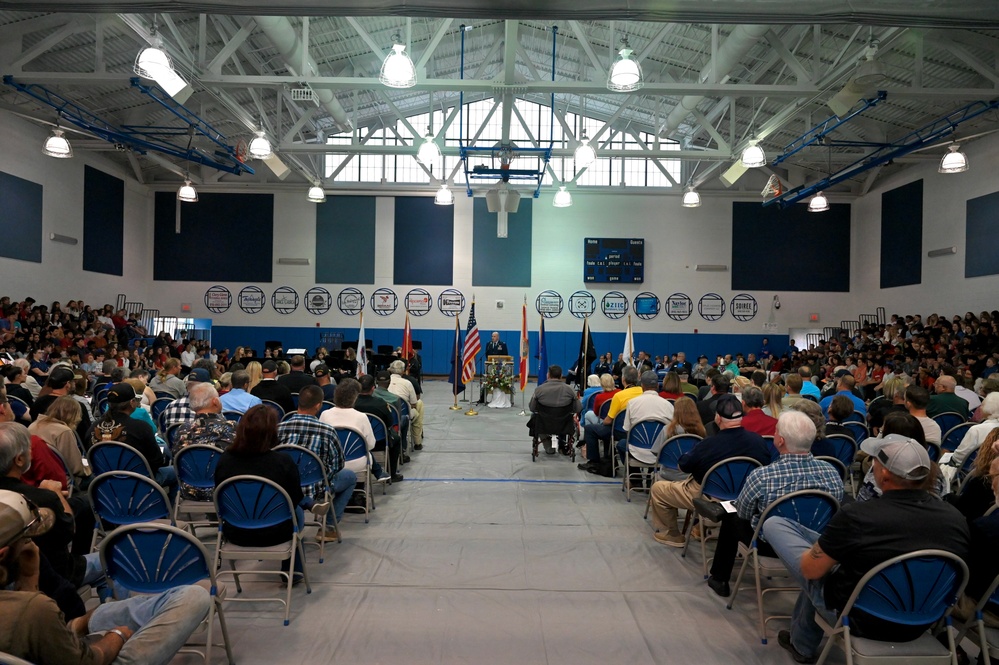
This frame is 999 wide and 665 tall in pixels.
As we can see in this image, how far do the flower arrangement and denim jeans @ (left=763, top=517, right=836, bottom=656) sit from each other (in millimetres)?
10067

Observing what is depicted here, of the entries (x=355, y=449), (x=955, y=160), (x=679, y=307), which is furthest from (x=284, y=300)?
(x=955, y=160)

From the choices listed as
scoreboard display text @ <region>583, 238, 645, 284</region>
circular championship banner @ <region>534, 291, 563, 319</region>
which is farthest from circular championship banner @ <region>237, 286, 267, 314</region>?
scoreboard display text @ <region>583, 238, 645, 284</region>

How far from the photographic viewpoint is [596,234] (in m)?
20.0

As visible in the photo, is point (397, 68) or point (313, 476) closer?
point (313, 476)

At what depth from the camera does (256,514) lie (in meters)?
3.47

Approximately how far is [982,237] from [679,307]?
8074 millimetres

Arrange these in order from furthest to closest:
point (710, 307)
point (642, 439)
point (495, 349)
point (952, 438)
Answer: point (710, 307)
point (495, 349)
point (642, 439)
point (952, 438)

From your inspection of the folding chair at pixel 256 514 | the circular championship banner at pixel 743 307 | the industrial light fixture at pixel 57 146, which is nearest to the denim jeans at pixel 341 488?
the folding chair at pixel 256 514

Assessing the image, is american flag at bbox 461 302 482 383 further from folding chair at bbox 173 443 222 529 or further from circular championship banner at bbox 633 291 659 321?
circular championship banner at bbox 633 291 659 321

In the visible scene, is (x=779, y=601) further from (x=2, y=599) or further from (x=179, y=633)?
(x=2, y=599)

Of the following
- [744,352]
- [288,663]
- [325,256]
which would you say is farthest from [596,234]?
[288,663]

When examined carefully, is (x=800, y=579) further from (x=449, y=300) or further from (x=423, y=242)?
(x=423, y=242)

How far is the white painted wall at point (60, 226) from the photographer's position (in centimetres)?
1398

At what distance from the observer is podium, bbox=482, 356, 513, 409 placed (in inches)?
518
